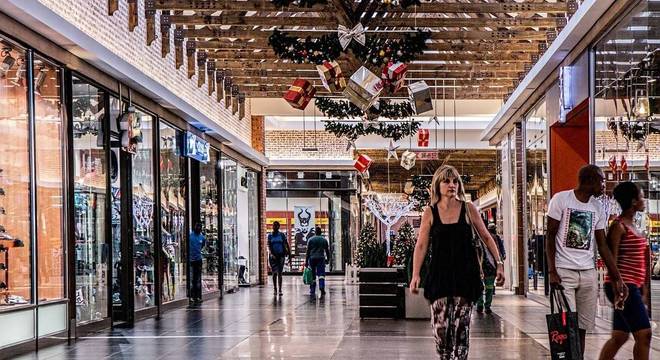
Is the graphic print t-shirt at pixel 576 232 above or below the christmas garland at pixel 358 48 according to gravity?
below

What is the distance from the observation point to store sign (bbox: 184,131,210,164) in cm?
1789

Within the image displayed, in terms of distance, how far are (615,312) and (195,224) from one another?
41.4ft

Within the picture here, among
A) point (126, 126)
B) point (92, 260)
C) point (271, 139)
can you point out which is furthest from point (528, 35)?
point (271, 139)

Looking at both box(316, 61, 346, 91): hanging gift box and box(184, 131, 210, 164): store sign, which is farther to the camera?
box(184, 131, 210, 164): store sign

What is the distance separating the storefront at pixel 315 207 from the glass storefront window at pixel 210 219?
44.6 feet

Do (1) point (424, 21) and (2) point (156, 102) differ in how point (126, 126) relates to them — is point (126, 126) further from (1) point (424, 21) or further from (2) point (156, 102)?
(1) point (424, 21)

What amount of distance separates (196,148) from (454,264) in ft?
41.5

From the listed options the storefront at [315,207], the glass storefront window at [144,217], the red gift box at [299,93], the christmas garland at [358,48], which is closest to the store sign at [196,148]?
the glass storefront window at [144,217]

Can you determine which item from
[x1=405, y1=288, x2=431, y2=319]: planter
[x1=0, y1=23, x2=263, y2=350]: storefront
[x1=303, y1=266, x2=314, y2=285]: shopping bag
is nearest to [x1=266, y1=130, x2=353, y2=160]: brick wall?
[x1=303, y1=266, x2=314, y2=285]: shopping bag

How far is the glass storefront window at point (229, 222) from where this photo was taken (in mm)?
22281

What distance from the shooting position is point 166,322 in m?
13.7

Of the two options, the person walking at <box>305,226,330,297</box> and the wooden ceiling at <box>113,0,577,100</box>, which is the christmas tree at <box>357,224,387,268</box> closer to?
the wooden ceiling at <box>113,0,577,100</box>

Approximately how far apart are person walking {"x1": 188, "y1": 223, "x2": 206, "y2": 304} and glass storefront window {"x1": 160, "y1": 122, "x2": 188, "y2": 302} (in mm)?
140

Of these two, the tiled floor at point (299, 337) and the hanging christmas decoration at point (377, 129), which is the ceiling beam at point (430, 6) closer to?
the tiled floor at point (299, 337)
